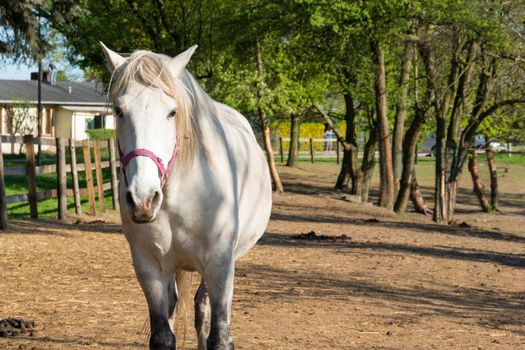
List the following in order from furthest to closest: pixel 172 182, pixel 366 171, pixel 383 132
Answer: pixel 366 171 → pixel 383 132 → pixel 172 182

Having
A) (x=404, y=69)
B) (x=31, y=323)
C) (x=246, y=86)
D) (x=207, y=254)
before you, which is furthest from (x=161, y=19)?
(x=207, y=254)

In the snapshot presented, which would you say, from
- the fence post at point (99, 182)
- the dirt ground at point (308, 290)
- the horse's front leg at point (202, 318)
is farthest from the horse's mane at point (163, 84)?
the fence post at point (99, 182)

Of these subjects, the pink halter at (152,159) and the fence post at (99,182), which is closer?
the pink halter at (152,159)

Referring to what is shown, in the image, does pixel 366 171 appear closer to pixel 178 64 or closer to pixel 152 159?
pixel 178 64

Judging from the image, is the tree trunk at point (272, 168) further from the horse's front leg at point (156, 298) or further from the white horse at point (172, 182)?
the horse's front leg at point (156, 298)

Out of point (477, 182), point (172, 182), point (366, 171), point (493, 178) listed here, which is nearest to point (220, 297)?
point (172, 182)

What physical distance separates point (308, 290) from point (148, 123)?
5529 mm

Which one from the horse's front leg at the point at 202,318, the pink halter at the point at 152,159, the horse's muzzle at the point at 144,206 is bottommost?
the horse's front leg at the point at 202,318

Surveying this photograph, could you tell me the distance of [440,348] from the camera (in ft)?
22.3

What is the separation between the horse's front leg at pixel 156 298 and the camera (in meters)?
5.05

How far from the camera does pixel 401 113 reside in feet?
82.3

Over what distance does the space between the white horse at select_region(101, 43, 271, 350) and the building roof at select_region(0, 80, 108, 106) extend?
52391mm

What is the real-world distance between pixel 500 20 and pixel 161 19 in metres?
9.63

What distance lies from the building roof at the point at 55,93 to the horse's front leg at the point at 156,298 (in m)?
52.4
